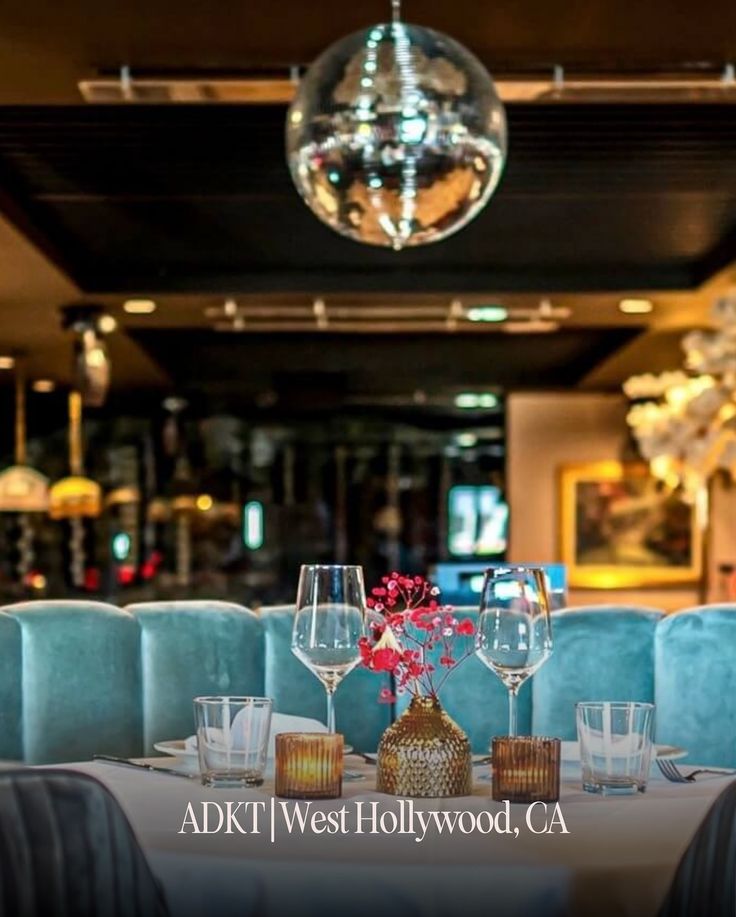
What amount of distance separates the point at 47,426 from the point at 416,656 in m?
10.3

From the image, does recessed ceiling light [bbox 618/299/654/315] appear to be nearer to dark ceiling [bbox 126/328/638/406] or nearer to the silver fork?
dark ceiling [bbox 126/328/638/406]

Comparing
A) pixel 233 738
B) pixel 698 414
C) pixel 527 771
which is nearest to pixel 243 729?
pixel 233 738

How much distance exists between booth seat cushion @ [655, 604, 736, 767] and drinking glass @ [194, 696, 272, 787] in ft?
4.22

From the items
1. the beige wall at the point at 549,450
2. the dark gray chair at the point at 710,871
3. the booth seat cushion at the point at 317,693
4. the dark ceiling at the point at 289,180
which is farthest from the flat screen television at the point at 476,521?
the dark gray chair at the point at 710,871

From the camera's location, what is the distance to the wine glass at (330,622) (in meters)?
2.17

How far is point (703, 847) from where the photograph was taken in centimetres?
153

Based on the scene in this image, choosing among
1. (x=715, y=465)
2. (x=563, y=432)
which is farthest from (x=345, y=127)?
(x=563, y=432)

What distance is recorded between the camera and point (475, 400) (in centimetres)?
1195

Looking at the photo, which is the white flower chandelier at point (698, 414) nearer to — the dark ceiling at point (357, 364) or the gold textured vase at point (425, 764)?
the dark ceiling at point (357, 364)

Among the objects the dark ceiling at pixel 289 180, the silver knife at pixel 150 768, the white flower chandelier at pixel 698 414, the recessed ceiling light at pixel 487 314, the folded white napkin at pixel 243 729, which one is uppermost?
the dark ceiling at pixel 289 180

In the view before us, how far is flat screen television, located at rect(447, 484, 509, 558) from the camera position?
12031 mm

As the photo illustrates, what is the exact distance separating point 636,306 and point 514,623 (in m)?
5.78

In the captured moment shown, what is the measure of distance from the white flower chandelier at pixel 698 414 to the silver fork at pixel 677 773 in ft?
15.3

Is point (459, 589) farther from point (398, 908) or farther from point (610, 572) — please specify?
point (610, 572)
